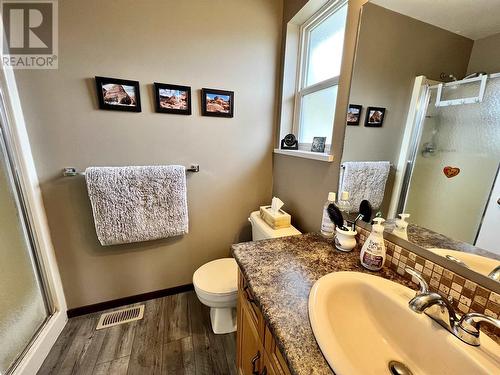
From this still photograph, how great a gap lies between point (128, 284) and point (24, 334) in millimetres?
550

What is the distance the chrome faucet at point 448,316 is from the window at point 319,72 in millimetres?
962

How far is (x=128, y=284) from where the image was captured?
5.21 feet

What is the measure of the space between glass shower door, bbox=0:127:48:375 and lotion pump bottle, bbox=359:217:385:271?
1.77 m

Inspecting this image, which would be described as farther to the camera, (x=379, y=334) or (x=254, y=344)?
(x=254, y=344)

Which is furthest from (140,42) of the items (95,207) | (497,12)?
(497,12)

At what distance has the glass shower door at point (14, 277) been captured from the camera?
1062 mm

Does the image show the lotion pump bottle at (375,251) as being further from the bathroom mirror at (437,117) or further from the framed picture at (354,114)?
the framed picture at (354,114)

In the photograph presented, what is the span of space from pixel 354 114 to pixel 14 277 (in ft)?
6.66

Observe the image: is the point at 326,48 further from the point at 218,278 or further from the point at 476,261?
the point at 218,278

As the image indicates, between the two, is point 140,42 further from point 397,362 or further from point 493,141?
point 397,362

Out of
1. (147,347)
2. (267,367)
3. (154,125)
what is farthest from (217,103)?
(147,347)

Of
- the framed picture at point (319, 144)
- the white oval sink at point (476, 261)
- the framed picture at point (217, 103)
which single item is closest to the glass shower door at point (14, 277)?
the framed picture at point (217, 103)

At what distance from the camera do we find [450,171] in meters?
0.70

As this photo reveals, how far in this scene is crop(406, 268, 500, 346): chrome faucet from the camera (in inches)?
19.9
